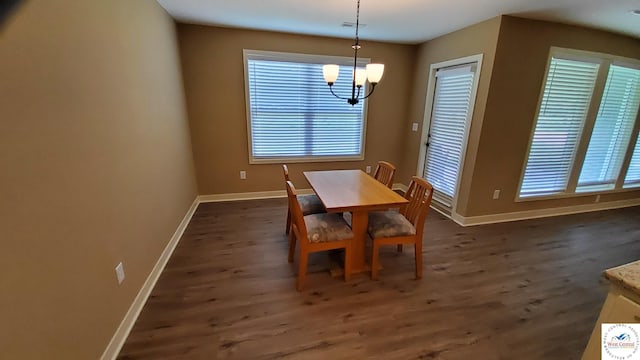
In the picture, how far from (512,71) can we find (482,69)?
33 cm

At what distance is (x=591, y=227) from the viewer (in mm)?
3580

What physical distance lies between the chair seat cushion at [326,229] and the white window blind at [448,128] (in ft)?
7.10

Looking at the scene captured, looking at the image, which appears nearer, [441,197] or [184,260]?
[184,260]

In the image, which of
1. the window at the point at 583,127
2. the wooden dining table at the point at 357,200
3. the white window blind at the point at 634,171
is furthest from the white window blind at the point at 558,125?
the wooden dining table at the point at 357,200

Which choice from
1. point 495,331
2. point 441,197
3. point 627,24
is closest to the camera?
point 495,331

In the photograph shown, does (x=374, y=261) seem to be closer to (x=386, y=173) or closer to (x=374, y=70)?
(x=386, y=173)

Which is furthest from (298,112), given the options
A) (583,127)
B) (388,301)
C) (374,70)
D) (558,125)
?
(583,127)

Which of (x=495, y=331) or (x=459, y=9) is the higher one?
(x=459, y=9)

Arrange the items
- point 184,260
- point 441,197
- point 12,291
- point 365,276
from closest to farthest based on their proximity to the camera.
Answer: point 12,291 → point 365,276 → point 184,260 → point 441,197

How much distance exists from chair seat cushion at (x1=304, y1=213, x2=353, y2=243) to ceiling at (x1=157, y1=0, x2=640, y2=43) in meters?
2.11

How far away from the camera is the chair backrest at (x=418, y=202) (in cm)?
229

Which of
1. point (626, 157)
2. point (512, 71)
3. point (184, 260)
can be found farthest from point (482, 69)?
point (184, 260)

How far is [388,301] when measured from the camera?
216 cm

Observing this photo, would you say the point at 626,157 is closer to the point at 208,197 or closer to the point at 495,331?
the point at 495,331
